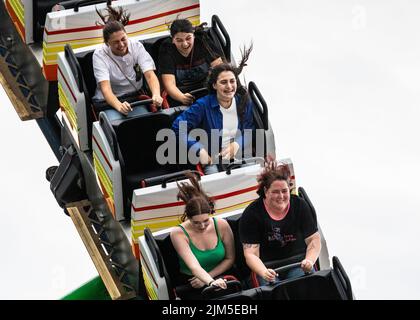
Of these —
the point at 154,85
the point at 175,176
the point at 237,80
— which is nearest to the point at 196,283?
the point at 175,176

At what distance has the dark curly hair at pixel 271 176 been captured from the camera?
12578mm

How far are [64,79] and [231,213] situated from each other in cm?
174

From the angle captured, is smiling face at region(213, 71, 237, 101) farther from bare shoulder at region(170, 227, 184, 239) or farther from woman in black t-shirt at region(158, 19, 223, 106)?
bare shoulder at region(170, 227, 184, 239)

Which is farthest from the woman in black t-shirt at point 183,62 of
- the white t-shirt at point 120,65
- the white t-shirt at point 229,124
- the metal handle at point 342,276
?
the metal handle at point 342,276

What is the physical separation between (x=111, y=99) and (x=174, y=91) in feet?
1.34

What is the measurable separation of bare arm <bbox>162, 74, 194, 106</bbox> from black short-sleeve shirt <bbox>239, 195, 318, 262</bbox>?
1.38m

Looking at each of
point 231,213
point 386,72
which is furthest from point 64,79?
point 386,72

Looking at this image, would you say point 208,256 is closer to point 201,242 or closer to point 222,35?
point 201,242

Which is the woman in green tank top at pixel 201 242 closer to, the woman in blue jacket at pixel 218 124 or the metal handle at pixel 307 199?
the metal handle at pixel 307 199

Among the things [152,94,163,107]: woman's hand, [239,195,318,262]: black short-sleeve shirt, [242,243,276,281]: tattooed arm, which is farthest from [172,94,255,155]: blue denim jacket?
[242,243,276,281]: tattooed arm

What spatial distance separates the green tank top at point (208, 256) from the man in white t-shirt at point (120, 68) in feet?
4.35

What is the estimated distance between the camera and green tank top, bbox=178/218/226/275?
12766 millimetres
